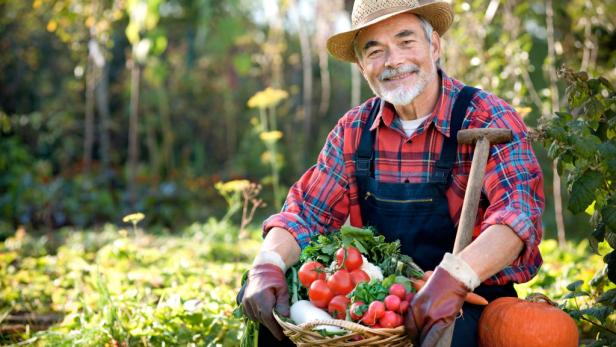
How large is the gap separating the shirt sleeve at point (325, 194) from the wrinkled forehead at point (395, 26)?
1.35ft

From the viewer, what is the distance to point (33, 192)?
8.19 m

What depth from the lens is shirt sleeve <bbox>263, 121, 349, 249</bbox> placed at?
9.52 ft

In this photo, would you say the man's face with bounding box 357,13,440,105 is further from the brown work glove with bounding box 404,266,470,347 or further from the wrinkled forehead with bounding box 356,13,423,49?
the brown work glove with bounding box 404,266,470,347

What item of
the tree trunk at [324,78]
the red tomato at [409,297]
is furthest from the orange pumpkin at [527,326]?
the tree trunk at [324,78]

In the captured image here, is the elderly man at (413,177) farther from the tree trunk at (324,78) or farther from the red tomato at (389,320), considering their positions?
the tree trunk at (324,78)

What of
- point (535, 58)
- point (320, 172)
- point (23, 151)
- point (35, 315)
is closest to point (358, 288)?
point (320, 172)

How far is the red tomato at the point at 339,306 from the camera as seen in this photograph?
2197mm

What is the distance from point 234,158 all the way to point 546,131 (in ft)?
25.6

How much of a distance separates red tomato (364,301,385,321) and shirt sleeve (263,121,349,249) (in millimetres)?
795

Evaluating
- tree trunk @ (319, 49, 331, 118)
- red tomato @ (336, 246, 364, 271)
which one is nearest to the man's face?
red tomato @ (336, 246, 364, 271)

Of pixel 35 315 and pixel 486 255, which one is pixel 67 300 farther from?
pixel 486 255

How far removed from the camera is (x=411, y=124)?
2.86 m

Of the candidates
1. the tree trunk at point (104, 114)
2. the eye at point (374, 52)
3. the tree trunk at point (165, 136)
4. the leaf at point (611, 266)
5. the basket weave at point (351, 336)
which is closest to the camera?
the basket weave at point (351, 336)

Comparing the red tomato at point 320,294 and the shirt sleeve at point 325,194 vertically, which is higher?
the shirt sleeve at point 325,194
